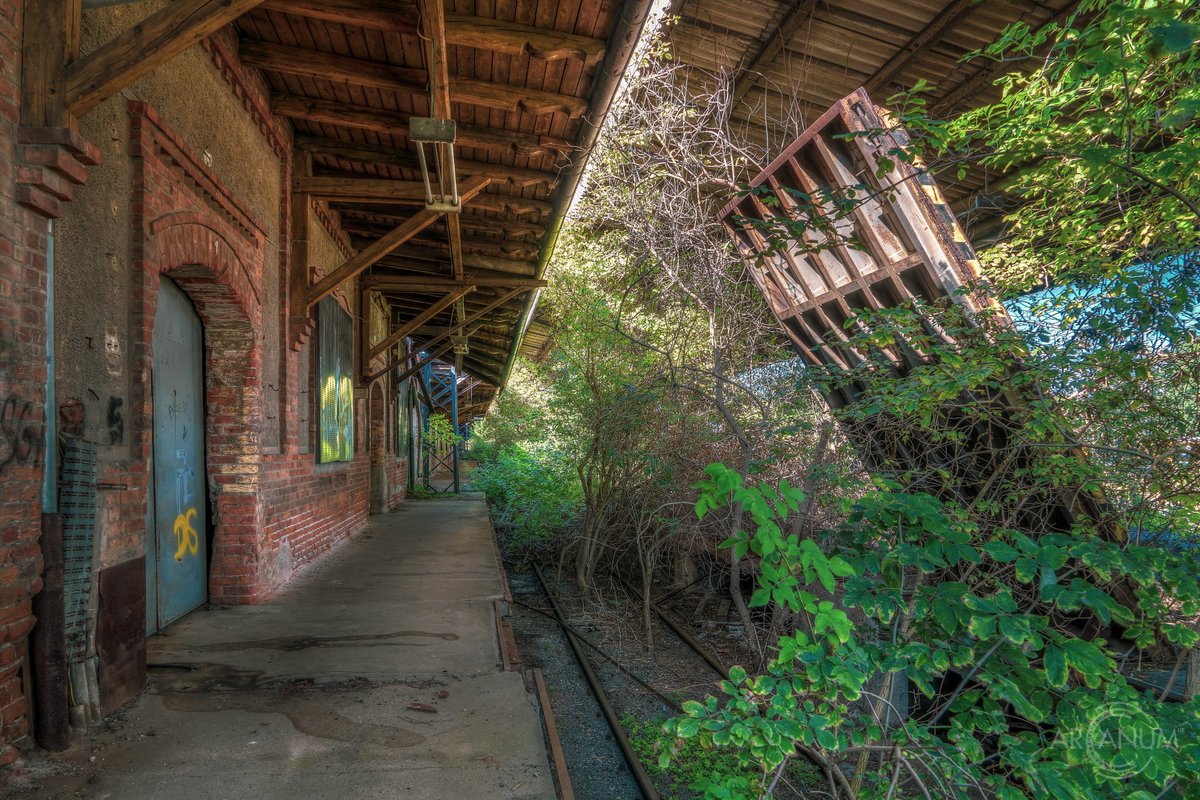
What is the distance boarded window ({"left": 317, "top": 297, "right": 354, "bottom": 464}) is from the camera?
311 inches

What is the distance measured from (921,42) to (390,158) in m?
5.60

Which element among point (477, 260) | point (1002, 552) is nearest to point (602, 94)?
point (1002, 552)

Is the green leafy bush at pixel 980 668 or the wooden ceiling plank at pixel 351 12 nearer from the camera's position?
the green leafy bush at pixel 980 668

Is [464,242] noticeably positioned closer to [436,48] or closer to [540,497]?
[540,497]

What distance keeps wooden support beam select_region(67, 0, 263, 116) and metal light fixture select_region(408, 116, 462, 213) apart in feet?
5.08

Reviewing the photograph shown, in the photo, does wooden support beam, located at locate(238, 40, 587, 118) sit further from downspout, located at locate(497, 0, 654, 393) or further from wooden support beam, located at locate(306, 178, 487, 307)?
wooden support beam, located at locate(306, 178, 487, 307)

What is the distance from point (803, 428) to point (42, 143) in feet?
15.4

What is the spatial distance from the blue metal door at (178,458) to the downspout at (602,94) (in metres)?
3.45

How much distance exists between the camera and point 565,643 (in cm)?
764

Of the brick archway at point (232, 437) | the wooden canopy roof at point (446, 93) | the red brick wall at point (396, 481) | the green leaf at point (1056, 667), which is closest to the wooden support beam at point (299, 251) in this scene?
the wooden canopy roof at point (446, 93)

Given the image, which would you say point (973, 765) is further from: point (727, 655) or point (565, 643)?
point (565, 643)

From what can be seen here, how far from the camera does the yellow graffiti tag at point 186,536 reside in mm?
4879

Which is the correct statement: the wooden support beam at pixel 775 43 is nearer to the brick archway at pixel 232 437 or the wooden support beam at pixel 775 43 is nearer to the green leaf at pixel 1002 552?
the brick archway at pixel 232 437

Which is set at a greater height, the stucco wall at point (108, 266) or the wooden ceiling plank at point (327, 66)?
the wooden ceiling plank at point (327, 66)
